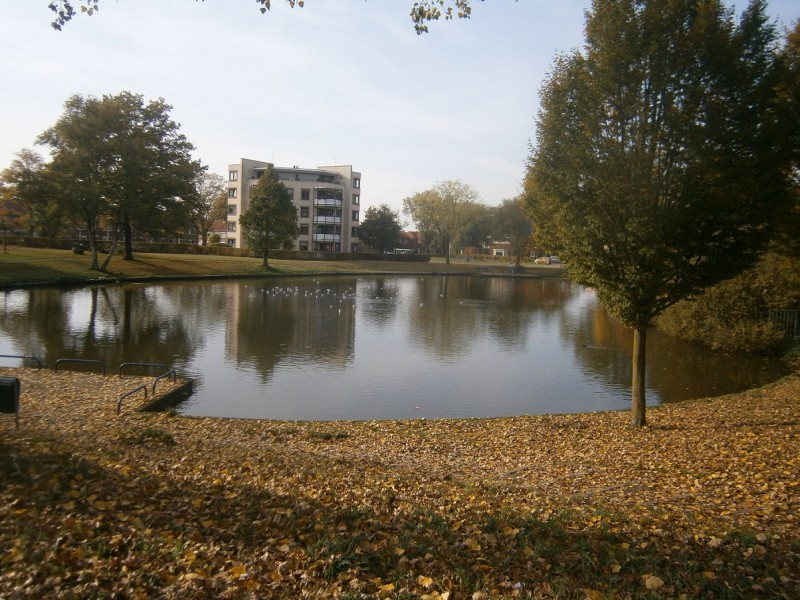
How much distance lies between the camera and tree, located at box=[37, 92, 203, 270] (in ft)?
152

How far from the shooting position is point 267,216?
222ft

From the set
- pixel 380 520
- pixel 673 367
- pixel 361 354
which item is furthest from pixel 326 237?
pixel 380 520

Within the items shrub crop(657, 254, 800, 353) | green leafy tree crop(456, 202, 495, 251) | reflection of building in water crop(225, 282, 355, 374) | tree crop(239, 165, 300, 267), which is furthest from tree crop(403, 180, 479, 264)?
shrub crop(657, 254, 800, 353)

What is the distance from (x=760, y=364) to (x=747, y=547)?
20521 millimetres

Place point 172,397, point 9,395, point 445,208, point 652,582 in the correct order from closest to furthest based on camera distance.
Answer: point 652,582, point 9,395, point 172,397, point 445,208

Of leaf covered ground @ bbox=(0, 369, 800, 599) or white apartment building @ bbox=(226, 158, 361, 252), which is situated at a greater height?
white apartment building @ bbox=(226, 158, 361, 252)

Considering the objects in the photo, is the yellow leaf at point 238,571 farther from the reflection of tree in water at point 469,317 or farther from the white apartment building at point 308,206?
the white apartment building at point 308,206

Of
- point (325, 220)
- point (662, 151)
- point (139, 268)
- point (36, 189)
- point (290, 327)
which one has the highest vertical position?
point (325, 220)

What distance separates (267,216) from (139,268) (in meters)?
17.7

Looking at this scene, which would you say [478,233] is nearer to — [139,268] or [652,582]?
[139,268]

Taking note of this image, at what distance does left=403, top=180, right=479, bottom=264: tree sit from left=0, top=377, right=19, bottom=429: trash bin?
295ft

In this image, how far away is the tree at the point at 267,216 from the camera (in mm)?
67562

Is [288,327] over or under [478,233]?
Answer: under

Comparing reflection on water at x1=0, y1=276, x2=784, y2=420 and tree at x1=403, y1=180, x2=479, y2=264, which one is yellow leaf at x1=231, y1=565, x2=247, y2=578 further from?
tree at x1=403, y1=180, x2=479, y2=264
